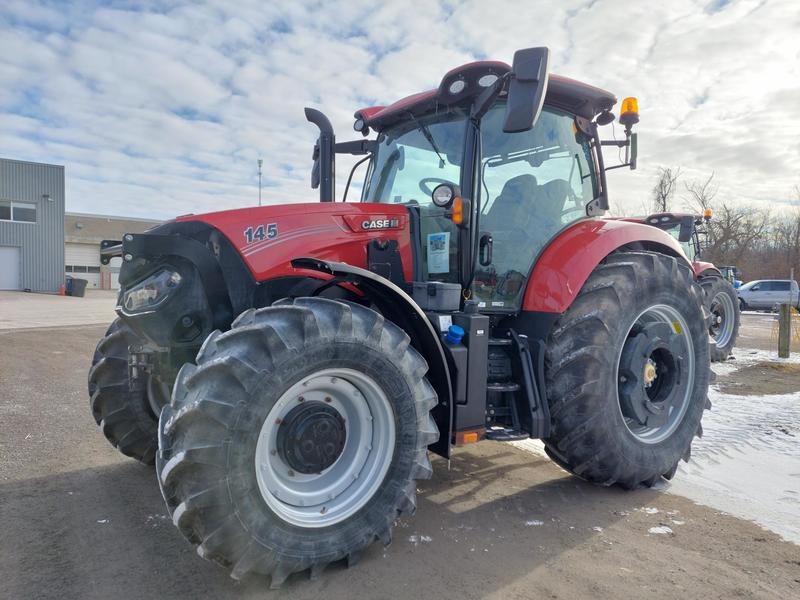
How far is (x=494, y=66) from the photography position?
3369 mm

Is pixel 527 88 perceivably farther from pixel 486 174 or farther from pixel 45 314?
pixel 45 314

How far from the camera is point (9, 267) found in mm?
28422

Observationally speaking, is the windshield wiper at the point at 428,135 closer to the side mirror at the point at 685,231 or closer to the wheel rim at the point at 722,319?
the side mirror at the point at 685,231

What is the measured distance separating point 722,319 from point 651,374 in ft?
28.4

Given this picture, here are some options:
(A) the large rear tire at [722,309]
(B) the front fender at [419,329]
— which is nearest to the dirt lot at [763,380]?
(A) the large rear tire at [722,309]

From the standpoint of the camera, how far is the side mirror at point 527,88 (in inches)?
118

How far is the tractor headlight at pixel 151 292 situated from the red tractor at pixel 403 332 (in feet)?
0.04

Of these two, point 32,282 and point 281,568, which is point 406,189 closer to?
point 281,568

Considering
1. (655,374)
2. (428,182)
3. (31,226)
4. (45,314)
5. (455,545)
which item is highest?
(31,226)

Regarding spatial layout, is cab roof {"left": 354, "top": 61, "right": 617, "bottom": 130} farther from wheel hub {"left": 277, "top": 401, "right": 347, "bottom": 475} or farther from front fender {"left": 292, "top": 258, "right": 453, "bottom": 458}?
wheel hub {"left": 277, "top": 401, "right": 347, "bottom": 475}

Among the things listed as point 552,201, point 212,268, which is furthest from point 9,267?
point 552,201

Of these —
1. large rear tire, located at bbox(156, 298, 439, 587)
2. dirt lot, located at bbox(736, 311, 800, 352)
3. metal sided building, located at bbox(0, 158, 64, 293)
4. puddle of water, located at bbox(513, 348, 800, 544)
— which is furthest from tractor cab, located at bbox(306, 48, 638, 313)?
metal sided building, located at bbox(0, 158, 64, 293)

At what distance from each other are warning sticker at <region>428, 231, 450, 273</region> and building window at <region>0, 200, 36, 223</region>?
3155cm

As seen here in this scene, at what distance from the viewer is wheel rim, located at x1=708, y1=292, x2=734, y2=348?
11047 mm
